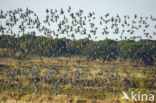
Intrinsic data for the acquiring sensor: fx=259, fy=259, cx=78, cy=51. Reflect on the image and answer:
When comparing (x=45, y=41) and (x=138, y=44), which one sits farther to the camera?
(x=45, y=41)

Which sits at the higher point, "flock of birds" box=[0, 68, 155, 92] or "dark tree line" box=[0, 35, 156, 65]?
"dark tree line" box=[0, 35, 156, 65]

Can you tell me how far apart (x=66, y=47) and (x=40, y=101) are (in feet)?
239

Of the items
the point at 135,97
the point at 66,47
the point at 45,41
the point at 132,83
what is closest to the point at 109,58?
the point at 66,47

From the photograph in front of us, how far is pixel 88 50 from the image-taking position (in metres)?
80.3

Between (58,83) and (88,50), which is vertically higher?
(88,50)

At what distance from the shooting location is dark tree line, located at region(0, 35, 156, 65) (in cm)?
7131

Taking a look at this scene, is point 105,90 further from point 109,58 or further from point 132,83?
point 109,58

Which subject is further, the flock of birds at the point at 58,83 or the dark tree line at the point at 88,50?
the dark tree line at the point at 88,50

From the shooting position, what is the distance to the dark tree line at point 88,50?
71.3m

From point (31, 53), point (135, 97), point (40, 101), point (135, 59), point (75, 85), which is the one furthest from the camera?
point (31, 53)

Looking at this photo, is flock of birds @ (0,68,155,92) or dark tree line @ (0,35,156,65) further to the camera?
dark tree line @ (0,35,156,65)

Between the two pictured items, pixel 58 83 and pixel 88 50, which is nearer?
pixel 58 83

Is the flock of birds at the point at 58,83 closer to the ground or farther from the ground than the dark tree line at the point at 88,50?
closer to the ground

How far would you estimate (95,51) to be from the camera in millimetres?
79562
